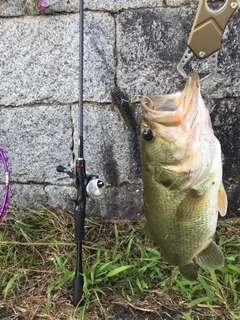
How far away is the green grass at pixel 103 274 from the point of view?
9.64ft

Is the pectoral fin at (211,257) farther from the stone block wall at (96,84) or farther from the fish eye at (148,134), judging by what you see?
the stone block wall at (96,84)

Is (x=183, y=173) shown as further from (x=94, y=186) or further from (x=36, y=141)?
(x=36, y=141)

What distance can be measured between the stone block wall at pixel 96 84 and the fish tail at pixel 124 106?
0.16 feet

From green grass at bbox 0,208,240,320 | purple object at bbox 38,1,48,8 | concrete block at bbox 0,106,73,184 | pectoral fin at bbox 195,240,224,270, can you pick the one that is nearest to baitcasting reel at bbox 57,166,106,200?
green grass at bbox 0,208,240,320

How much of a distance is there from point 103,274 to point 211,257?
99cm

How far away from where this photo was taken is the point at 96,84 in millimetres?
3324

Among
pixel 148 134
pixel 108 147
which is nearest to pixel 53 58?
pixel 108 147

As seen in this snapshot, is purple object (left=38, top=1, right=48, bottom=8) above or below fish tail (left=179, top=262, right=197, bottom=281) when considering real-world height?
above

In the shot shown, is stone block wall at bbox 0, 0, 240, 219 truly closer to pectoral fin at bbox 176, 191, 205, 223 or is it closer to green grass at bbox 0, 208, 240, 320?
green grass at bbox 0, 208, 240, 320

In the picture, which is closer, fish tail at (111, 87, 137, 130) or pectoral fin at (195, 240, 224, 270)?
pectoral fin at (195, 240, 224, 270)

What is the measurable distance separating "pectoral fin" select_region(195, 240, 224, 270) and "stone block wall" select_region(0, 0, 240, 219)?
1234 millimetres

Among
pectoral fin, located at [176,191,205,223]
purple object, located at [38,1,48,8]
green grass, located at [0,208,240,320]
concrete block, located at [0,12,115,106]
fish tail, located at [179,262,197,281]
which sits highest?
purple object, located at [38,1,48,8]

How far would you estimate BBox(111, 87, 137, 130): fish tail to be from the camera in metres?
3.30

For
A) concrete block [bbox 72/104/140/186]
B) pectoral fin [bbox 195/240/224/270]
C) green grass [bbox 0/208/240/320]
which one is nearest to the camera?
pectoral fin [bbox 195/240/224/270]
